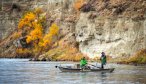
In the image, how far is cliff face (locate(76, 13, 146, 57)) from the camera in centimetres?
9441

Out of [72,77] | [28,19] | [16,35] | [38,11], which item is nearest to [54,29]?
[28,19]

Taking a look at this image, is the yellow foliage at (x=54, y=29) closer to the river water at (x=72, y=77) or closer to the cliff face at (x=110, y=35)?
the cliff face at (x=110, y=35)

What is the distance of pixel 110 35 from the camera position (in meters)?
101

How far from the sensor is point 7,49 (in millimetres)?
142875

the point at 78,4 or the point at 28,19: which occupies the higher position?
the point at 78,4

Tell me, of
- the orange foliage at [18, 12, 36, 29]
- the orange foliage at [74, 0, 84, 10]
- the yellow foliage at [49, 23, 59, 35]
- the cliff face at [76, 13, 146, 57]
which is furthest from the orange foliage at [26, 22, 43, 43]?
the cliff face at [76, 13, 146, 57]

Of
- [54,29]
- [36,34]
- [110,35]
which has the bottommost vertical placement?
[36,34]

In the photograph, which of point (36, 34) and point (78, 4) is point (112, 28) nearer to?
point (78, 4)

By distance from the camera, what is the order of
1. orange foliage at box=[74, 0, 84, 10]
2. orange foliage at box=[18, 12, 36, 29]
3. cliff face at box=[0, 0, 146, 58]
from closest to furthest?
cliff face at box=[0, 0, 146, 58] → orange foliage at box=[74, 0, 84, 10] → orange foliage at box=[18, 12, 36, 29]

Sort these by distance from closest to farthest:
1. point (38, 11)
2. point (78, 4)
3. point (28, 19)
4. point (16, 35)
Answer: point (78, 4) < point (28, 19) < point (38, 11) < point (16, 35)

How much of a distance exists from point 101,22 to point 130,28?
29.2ft

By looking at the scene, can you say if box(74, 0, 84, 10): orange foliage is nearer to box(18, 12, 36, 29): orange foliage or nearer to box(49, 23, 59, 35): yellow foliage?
box(49, 23, 59, 35): yellow foliage

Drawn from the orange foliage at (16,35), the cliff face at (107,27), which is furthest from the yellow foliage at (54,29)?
the orange foliage at (16,35)

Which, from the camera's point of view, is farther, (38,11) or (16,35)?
(16,35)
